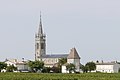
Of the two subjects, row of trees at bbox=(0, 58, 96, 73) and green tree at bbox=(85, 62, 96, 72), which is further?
green tree at bbox=(85, 62, 96, 72)

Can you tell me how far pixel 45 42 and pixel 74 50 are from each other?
106 ft

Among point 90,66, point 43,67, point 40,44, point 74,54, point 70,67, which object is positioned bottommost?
point 43,67

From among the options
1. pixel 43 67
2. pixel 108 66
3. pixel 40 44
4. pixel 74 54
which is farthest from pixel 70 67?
pixel 40 44

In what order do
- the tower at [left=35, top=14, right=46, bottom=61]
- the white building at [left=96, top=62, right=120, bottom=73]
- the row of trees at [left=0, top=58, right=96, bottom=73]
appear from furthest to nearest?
the tower at [left=35, top=14, right=46, bottom=61], the white building at [left=96, top=62, right=120, bottom=73], the row of trees at [left=0, top=58, right=96, bottom=73]

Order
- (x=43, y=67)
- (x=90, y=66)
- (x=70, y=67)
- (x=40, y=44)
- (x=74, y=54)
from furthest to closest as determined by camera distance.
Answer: (x=40, y=44) → (x=74, y=54) → (x=90, y=66) → (x=70, y=67) → (x=43, y=67)

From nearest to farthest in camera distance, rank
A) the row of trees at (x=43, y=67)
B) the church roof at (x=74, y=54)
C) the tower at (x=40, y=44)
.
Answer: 1. the row of trees at (x=43, y=67)
2. the church roof at (x=74, y=54)
3. the tower at (x=40, y=44)

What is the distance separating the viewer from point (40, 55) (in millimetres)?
194375

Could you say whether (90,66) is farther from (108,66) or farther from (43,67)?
(108,66)

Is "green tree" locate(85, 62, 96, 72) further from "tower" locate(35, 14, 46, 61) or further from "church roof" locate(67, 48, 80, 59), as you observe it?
"tower" locate(35, 14, 46, 61)

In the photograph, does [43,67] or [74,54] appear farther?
[74,54]

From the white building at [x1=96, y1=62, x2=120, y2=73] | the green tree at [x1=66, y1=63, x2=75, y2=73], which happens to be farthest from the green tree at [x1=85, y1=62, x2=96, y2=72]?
the white building at [x1=96, y1=62, x2=120, y2=73]

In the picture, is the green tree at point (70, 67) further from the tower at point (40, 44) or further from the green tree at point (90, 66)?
the tower at point (40, 44)

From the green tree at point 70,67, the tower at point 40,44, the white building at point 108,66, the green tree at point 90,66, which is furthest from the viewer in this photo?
the tower at point 40,44

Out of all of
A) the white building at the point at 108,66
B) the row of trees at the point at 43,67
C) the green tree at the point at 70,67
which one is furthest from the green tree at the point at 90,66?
the white building at the point at 108,66
